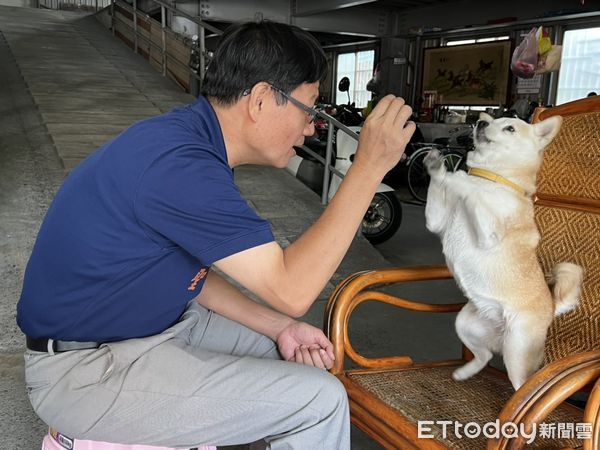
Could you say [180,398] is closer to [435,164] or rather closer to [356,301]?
[356,301]

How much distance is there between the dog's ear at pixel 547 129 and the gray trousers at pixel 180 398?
102 cm

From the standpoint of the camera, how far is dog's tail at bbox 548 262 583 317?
1.42 meters

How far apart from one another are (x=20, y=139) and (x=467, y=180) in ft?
13.4

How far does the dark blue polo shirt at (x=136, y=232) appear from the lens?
3.04ft

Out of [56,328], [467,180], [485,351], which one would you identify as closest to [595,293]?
[485,351]

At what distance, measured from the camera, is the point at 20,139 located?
436 cm

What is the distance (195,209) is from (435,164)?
37.7 inches

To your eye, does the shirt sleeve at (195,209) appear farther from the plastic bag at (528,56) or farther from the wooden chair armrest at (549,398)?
the plastic bag at (528,56)

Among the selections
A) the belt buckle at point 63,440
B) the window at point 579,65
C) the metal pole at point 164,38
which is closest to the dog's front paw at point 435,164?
the belt buckle at point 63,440

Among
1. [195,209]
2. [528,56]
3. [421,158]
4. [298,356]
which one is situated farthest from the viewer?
[421,158]

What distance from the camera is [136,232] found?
0.98 m

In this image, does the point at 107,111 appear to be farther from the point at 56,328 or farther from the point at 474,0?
the point at 474,0

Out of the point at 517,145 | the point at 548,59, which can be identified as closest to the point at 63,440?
the point at 517,145

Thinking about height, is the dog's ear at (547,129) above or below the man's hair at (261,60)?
below
